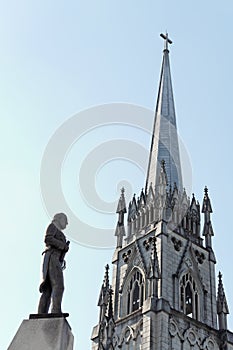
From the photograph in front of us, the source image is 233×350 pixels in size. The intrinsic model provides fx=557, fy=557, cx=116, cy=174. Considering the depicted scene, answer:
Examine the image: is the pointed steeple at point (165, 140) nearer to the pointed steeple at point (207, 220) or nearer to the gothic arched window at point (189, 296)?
the pointed steeple at point (207, 220)

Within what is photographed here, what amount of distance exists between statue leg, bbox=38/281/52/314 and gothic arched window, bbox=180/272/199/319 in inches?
1042

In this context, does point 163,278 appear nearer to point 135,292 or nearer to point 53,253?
point 135,292

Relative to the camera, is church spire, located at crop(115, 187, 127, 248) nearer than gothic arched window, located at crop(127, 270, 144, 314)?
No

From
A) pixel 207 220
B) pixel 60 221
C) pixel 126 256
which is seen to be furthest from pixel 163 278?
pixel 60 221

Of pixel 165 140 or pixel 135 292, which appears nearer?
pixel 135 292

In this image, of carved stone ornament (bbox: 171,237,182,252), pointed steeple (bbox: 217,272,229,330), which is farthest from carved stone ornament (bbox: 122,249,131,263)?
pointed steeple (bbox: 217,272,229,330)

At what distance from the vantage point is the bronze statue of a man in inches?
396

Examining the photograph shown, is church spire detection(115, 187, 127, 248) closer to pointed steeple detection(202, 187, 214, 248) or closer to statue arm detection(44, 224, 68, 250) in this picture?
pointed steeple detection(202, 187, 214, 248)

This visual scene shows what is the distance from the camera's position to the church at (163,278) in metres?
33.4

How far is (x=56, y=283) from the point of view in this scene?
10.1 m

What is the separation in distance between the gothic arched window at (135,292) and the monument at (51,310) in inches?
1025

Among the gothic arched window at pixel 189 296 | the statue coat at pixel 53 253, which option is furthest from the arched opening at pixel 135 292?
the statue coat at pixel 53 253

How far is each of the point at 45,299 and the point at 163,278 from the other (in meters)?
25.6

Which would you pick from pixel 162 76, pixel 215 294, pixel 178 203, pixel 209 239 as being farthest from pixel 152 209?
pixel 162 76
